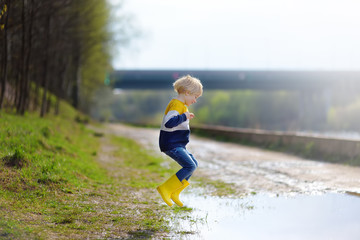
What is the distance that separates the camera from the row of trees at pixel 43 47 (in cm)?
1384

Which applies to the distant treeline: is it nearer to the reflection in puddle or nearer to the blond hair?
the reflection in puddle

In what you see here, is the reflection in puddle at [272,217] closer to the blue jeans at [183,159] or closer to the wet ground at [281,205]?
the wet ground at [281,205]

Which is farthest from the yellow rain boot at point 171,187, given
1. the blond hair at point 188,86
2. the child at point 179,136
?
the blond hair at point 188,86

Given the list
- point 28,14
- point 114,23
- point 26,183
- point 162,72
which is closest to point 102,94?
point 162,72

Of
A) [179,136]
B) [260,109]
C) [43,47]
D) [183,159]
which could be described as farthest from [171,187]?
[260,109]

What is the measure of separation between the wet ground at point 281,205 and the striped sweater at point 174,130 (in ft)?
3.00

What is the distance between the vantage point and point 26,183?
6520 mm

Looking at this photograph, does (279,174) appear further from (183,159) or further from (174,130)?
(174,130)

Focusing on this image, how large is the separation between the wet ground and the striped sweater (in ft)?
3.00

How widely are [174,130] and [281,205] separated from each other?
6.00 ft

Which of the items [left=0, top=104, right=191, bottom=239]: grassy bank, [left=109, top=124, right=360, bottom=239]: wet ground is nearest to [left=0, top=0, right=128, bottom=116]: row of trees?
[left=0, top=104, right=191, bottom=239]: grassy bank

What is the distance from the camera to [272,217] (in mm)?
5617

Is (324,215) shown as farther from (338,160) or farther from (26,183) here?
(338,160)

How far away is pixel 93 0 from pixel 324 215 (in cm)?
1827
